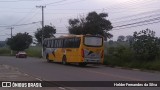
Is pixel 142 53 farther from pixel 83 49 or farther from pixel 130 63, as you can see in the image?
pixel 83 49

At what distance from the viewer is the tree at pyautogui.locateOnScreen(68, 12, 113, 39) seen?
57.0 meters

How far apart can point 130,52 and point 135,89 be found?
75.4 ft

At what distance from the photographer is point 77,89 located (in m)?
17.2

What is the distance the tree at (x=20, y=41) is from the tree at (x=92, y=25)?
167 feet

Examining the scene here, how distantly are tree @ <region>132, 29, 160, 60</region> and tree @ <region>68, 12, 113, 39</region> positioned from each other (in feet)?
62.2

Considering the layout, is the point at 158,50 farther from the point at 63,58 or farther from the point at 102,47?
the point at 63,58

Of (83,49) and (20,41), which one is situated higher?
(20,41)

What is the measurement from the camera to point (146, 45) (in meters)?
36.6

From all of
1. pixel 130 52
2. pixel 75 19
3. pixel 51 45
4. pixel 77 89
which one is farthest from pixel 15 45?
pixel 77 89

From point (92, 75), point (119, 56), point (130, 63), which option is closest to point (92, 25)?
point (119, 56)

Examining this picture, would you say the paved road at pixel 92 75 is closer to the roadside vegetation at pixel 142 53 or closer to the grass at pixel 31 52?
the roadside vegetation at pixel 142 53

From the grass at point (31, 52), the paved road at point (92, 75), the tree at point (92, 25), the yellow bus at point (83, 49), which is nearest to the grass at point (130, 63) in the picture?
the yellow bus at point (83, 49)

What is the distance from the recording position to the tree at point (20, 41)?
110 metres

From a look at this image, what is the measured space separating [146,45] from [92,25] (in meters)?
21.2
